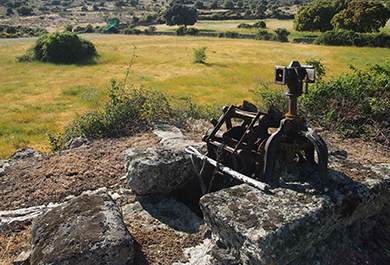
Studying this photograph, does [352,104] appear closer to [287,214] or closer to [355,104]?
[355,104]

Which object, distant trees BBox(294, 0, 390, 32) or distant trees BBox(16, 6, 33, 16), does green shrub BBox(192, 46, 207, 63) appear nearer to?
distant trees BBox(294, 0, 390, 32)

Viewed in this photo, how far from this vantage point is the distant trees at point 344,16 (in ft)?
135

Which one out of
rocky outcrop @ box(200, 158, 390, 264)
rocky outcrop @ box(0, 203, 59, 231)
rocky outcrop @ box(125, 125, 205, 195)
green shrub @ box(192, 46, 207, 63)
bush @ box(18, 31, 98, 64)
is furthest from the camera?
bush @ box(18, 31, 98, 64)

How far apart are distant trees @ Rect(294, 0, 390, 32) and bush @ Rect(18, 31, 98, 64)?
37.8m

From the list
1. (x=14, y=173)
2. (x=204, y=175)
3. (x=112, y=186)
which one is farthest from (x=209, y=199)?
(x=14, y=173)

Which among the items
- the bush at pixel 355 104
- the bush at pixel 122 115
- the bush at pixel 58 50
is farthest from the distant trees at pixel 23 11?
the bush at pixel 355 104

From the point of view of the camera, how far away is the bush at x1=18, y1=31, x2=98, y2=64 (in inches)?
1022

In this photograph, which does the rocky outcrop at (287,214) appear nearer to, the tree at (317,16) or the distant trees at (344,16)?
the distant trees at (344,16)

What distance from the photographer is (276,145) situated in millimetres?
3299

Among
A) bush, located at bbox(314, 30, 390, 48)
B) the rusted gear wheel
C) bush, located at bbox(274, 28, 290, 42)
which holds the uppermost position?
the rusted gear wheel

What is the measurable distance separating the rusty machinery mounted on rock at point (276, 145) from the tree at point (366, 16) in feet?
152

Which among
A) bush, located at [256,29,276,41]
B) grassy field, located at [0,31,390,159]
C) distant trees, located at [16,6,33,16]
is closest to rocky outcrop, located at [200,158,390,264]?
grassy field, located at [0,31,390,159]

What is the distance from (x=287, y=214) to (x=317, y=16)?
5775cm

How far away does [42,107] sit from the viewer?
→ 43.8ft
